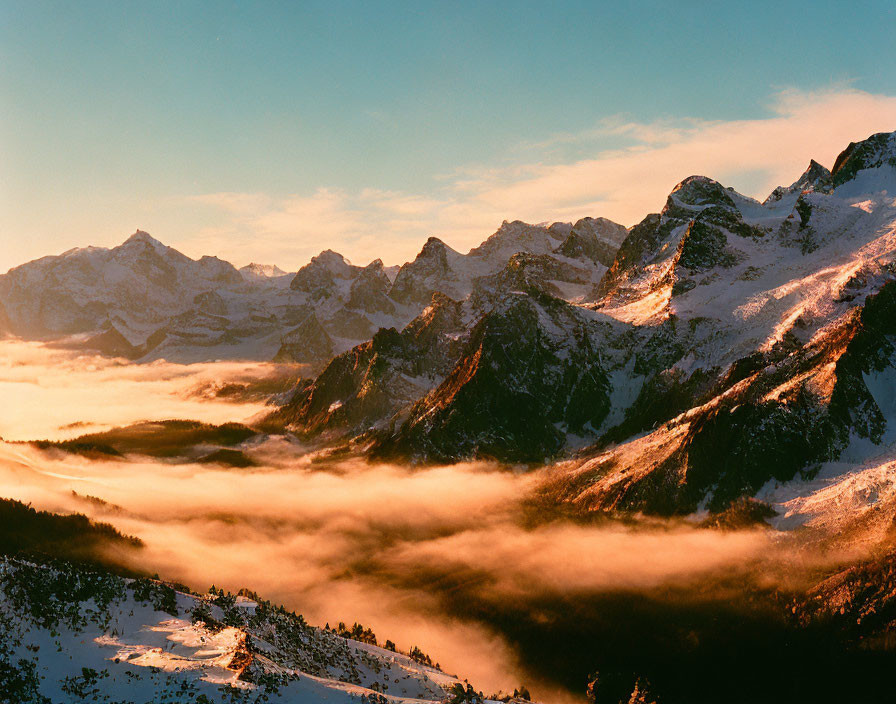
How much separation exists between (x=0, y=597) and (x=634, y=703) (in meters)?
108

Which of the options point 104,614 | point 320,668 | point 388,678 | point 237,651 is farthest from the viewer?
point 388,678

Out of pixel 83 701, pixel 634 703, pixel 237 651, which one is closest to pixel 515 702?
pixel 634 703

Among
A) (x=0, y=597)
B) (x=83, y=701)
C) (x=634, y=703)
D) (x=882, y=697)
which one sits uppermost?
(x=0, y=597)

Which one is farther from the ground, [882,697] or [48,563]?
[48,563]

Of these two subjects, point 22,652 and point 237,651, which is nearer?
point 22,652

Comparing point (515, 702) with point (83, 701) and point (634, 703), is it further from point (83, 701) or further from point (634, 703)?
point (83, 701)

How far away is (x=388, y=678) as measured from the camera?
119500 mm

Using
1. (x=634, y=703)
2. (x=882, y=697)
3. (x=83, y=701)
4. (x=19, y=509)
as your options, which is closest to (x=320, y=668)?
(x=83, y=701)

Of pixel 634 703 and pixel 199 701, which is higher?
pixel 199 701

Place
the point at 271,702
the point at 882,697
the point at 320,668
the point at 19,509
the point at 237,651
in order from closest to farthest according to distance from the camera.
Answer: the point at 271,702 → the point at 237,651 → the point at 320,668 → the point at 19,509 → the point at 882,697

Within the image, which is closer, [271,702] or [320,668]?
[271,702]

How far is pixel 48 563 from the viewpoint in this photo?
110938 millimetres

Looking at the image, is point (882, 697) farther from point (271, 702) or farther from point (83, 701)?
point (83, 701)

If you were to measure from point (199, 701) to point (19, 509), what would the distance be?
140287 mm
